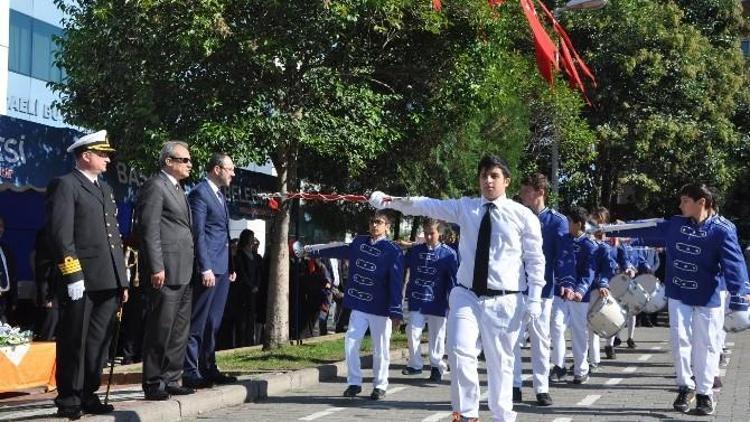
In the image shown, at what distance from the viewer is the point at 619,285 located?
659 inches

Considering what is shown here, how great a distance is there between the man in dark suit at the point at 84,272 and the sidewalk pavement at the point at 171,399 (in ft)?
0.95

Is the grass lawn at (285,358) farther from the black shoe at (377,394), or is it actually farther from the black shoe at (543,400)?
the black shoe at (543,400)

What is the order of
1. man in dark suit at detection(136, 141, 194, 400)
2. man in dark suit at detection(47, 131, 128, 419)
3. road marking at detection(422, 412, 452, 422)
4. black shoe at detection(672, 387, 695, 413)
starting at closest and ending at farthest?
1. man in dark suit at detection(47, 131, 128, 419)
2. man in dark suit at detection(136, 141, 194, 400)
3. road marking at detection(422, 412, 452, 422)
4. black shoe at detection(672, 387, 695, 413)

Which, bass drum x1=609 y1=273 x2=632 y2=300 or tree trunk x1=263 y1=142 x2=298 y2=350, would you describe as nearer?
bass drum x1=609 y1=273 x2=632 y2=300

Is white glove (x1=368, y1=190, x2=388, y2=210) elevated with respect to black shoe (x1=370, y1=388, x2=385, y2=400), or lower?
elevated

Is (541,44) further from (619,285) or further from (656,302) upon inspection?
(656,302)

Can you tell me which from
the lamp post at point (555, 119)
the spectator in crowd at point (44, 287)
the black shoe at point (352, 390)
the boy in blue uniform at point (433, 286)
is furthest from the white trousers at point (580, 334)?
the lamp post at point (555, 119)

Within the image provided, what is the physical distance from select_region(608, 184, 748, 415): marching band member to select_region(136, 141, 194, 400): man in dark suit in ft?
14.2

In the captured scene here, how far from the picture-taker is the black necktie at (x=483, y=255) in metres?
8.85

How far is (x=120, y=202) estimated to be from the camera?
16.3 metres

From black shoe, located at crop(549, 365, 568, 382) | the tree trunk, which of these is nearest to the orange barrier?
black shoe, located at crop(549, 365, 568, 382)

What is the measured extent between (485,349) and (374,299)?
3.35 meters

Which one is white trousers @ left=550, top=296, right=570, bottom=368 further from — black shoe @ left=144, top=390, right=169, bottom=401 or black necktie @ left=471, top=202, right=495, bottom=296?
black shoe @ left=144, top=390, right=169, bottom=401

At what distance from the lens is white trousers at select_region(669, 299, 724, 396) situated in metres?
10.7
